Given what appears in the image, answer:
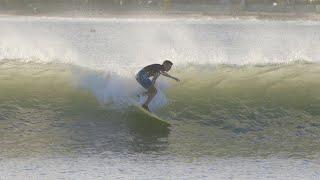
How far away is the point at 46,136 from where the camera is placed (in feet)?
46.3

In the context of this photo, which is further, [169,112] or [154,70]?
[169,112]

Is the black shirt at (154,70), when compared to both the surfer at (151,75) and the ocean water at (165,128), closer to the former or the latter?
the surfer at (151,75)

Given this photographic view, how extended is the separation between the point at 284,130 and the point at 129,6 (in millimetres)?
96366

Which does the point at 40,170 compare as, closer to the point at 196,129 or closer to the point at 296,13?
the point at 196,129

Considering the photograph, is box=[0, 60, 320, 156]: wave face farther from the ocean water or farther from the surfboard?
the surfboard

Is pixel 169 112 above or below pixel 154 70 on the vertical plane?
below

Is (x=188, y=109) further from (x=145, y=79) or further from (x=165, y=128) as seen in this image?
(x=165, y=128)

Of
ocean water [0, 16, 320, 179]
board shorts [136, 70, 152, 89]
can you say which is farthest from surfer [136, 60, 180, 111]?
ocean water [0, 16, 320, 179]

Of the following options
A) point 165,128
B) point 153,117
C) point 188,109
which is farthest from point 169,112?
point 165,128

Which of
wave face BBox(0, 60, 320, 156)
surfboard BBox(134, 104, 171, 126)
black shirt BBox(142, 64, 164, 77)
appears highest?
black shirt BBox(142, 64, 164, 77)

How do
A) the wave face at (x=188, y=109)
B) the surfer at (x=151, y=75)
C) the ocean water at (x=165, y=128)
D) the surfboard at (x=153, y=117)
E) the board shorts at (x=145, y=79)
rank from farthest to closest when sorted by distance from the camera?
the board shorts at (x=145, y=79) → the surfer at (x=151, y=75) → the surfboard at (x=153, y=117) → the wave face at (x=188, y=109) → the ocean water at (x=165, y=128)

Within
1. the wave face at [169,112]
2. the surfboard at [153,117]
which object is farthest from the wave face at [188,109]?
the surfboard at [153,117]

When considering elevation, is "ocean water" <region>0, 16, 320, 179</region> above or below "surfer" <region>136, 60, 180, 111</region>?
below

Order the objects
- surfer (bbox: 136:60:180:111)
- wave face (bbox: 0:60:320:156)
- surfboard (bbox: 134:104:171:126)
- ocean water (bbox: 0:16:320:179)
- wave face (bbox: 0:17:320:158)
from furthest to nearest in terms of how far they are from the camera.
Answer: surfer (bbox: 136:60:180:111), surfboard (bbox: 134:104:171:126), wave face (bbox: 0:60:320:156), wave face (bbox: 0:17:320:158), ocean water (bbox: 0:16:320:179)
